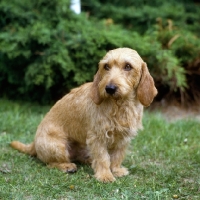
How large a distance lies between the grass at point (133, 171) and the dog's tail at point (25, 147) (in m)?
0.09

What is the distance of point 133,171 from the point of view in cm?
592

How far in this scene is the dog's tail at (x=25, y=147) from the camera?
632 centimetres

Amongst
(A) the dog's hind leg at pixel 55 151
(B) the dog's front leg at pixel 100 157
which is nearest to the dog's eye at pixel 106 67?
(B) the dog's front leg at pixel 100 157

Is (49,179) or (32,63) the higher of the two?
(32,63)

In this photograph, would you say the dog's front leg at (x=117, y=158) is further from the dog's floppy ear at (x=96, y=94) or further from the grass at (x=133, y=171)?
the dog's floppy ear at (x=96, y=94)

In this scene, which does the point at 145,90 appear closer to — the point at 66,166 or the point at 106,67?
the point at 106,67

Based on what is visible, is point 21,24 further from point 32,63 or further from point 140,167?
point 140,167

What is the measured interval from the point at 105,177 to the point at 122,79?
1.14m

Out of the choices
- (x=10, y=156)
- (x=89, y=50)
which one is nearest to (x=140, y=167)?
(x=10, y=156)

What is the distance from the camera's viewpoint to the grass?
497 centimetres

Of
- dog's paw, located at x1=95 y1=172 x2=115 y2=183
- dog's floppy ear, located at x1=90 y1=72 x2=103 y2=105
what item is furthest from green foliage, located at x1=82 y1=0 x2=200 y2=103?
dog's paw, located at x1=95 y1=172 x2=115 y2=183

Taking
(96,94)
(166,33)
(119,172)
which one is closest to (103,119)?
(96,94)

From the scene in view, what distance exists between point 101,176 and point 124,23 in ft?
20.2

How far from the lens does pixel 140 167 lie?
6.04 metres
